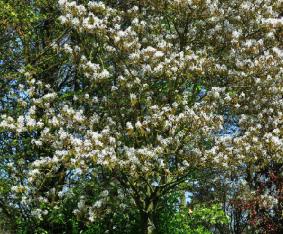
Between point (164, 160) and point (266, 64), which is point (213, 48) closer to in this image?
point (266, 64)

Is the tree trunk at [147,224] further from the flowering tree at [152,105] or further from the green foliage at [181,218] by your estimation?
the green foliage at [181,218]

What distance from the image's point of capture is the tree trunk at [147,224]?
1506cm

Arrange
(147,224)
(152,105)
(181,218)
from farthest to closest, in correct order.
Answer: (181,218) < (147,224) < (152,105)

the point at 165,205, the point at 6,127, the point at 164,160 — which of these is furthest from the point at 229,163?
the point at 6,127

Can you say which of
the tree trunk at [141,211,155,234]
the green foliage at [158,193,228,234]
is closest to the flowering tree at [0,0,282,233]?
the tree trunk at [141,211,155,234]

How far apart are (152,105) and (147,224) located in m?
3.63

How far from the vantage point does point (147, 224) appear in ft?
49.9

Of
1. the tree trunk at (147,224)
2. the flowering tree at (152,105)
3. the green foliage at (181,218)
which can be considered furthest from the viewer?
the green foliage at (181,218)

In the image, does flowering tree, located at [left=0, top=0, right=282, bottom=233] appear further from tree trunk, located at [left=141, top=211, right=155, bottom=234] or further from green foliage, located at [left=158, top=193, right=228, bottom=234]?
green foliage, located at [left=158, top=193, right=228, bottom=234]

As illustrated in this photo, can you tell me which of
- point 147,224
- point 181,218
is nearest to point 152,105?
point 147,224

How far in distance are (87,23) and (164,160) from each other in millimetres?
4294

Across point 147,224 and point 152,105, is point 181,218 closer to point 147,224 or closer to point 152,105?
point 147,224

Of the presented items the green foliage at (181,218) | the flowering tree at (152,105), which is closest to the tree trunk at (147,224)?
the flowering tree at (152,105)

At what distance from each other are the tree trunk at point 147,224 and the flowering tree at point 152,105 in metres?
0.04
